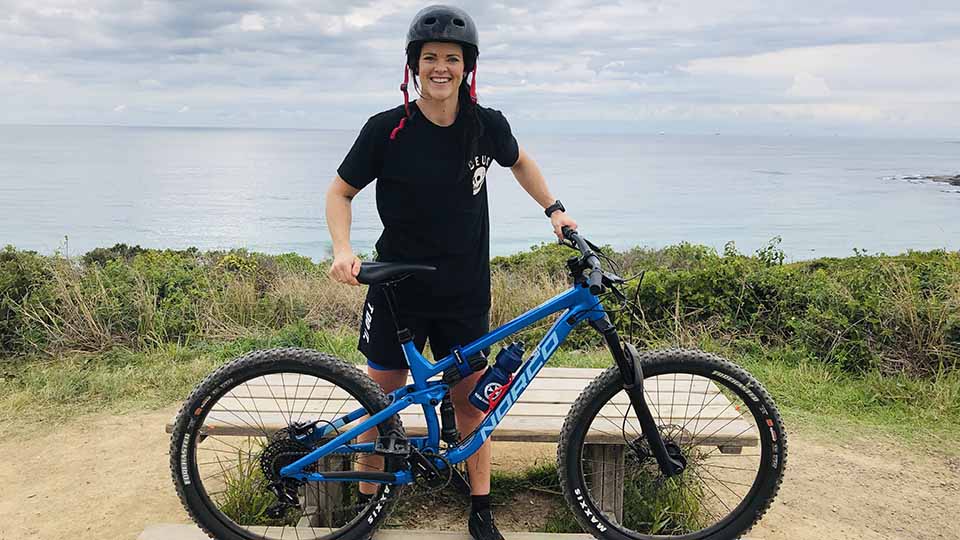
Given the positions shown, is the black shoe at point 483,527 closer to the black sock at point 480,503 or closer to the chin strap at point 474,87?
the black sock at point 480,503

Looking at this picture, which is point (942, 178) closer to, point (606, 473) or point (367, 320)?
point (606, 473)

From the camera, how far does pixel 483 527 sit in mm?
2951

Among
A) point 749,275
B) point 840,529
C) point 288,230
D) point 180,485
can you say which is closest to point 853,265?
point 749,275

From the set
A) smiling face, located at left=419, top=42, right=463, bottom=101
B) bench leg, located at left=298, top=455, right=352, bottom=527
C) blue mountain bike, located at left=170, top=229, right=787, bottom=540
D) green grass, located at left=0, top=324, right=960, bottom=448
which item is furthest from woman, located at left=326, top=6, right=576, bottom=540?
green grass, located at left=0, top=324, right=960, bottom=448

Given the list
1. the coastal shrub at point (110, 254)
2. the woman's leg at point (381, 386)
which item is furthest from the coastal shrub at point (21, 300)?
the woman's leg at point (381, 386)

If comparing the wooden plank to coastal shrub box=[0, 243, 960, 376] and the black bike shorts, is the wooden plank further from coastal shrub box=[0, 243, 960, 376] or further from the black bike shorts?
coastal shrub box=[0, 243, 960, 376]

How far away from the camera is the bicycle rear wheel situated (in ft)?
9.02

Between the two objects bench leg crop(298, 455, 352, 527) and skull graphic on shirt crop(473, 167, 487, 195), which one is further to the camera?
bench leg crop(298, 455, 352, 527)

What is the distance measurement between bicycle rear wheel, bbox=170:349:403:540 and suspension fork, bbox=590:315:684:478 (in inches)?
32.9

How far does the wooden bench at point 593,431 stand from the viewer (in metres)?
3.06

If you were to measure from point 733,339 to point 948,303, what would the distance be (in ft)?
4.94

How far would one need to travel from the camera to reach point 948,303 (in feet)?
17.8

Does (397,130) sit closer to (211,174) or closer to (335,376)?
(335,376)

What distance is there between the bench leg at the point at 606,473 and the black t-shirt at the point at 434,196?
0.82 metres
